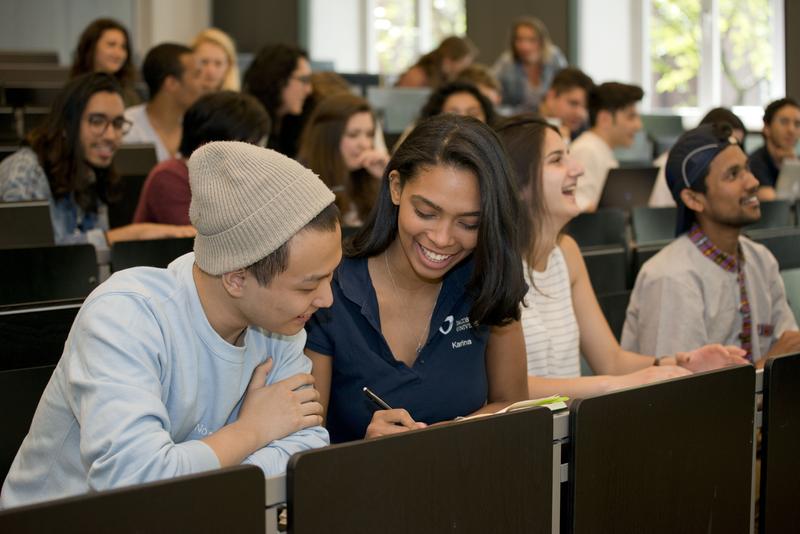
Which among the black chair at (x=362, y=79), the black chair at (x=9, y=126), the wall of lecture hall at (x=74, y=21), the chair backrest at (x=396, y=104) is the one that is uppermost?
the wall of lecture hall at (x=74, y=21)

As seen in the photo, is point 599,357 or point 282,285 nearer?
point 282,285

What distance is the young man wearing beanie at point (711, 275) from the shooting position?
9.24 feet

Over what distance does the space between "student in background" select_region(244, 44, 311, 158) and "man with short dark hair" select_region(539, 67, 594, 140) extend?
1879mm

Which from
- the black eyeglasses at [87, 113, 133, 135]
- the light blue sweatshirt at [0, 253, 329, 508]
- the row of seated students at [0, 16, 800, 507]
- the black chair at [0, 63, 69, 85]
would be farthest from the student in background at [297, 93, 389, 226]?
the black chair at [0, 63, 69, 85]

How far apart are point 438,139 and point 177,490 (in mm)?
1061

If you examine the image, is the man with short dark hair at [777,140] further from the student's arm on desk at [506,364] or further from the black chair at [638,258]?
the student's arm on desk at [506,364]

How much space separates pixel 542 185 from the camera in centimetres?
266

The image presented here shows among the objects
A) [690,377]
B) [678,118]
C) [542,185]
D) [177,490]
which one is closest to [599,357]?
[542,185]

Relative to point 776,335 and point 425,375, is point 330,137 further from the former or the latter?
point 425,375

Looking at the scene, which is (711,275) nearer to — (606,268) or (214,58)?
(606,268)

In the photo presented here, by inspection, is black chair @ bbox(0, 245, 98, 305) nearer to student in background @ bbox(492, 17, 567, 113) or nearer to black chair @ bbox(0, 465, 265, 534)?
black chair @ bbox(0, 465, 265, 534)

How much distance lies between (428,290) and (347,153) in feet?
7.25

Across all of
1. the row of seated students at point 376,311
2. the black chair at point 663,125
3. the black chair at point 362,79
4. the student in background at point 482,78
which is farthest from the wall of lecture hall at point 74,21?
the row of seated students at point 376,311

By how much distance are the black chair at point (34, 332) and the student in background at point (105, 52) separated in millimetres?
4006
